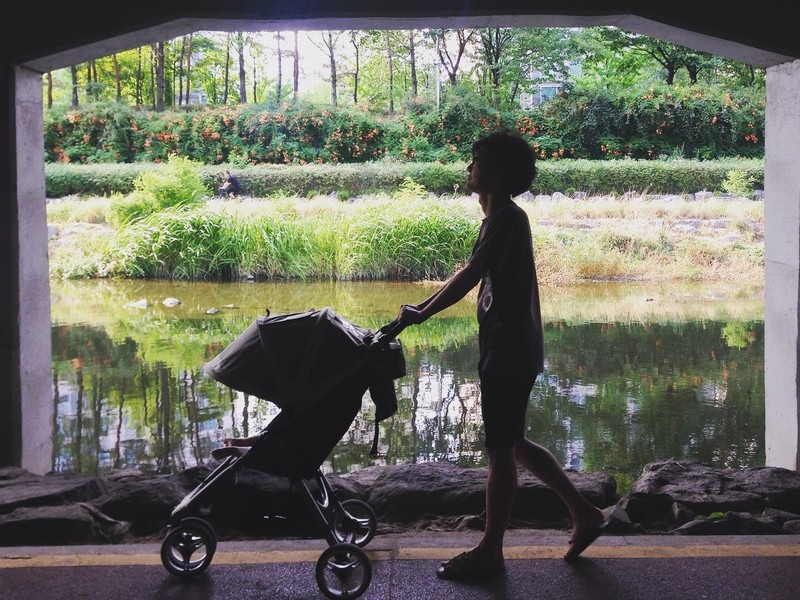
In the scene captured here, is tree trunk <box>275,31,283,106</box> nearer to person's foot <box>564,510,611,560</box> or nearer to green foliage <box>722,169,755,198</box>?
green foliage <box>722,169,755,198</box>

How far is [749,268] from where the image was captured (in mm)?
15883

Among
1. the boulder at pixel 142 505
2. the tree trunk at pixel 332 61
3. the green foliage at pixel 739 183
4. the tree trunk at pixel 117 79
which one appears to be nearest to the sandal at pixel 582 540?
the boulder at pixel 142 505

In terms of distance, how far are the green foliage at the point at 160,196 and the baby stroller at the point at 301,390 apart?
13.4 m

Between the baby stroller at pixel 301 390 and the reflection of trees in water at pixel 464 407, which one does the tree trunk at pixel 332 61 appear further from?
the baby stroller at pixel 301 390

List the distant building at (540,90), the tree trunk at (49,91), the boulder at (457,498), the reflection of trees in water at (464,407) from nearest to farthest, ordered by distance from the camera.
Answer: the boulder at (457,498) < the reflection of trees in water at (464,407) < the distant building at (540,90) < the tree trunk at (49,91)

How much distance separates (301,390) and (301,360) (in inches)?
4.7

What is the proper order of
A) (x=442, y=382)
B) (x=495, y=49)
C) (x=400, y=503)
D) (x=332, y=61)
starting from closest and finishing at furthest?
(x=400, y=503) < (x=442, y=382) < (x=495, y=49) < (x=332, y=61)

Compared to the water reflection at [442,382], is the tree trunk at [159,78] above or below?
above

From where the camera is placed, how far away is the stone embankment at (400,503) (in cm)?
418

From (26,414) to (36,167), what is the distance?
139 cm

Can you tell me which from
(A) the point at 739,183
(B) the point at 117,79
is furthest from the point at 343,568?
(B) the point at 117,79

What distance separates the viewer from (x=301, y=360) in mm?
3441

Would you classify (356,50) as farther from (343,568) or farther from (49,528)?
(343,568)

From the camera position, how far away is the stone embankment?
4176 millimetres
